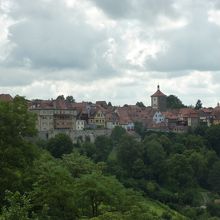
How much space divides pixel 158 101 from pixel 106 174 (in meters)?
81.0

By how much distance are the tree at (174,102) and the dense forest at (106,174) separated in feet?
130

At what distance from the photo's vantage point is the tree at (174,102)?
15731 cm

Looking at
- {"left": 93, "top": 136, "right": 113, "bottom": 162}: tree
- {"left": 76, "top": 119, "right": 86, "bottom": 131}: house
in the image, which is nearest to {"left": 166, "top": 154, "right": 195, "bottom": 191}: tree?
{"left": 93, "top": 136, "right": 113, "bottom": 162}: tree

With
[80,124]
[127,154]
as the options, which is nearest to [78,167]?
[127,154]

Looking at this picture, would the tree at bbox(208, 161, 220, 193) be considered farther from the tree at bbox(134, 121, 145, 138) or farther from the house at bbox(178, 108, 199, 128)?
the house at bbox(178, 108, 199, 128)

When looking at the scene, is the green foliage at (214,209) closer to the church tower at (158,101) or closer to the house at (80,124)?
the house at (80,124)

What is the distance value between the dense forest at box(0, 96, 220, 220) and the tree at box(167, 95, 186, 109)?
39.6 meters

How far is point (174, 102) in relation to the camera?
161 metres

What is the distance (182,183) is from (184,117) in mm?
45087

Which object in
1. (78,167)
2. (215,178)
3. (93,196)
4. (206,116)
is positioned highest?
(206,116)


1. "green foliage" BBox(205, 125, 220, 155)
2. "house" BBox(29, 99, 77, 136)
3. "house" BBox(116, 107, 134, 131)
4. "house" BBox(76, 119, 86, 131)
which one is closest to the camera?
"green foliage" BBox(205, 125, 220, 155)

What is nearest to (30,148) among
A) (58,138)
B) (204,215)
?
(204,215)

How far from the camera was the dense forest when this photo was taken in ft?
89.1

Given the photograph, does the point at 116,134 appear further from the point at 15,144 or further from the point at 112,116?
the point at 15,144
